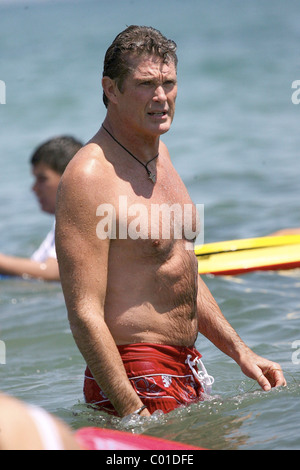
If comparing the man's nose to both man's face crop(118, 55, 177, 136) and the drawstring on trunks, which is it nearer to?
man's face crop(118, 55, 177, 136)

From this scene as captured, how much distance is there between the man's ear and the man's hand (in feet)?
4.24

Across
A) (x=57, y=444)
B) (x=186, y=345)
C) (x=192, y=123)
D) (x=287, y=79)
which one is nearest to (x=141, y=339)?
(x=186, y=345)

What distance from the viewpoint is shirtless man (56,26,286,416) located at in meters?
3.07

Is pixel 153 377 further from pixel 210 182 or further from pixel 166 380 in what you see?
pixel 210 182

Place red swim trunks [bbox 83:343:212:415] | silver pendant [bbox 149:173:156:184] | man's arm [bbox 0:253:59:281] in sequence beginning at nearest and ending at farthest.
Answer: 1. red swim trunks [bbox 83:343:212:415]
2. silver pendant [bbox 149:173:156:184]
3. man's arm [bbox 0:253:59:281]

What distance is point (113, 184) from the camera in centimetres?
318

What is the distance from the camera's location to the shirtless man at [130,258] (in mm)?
3066

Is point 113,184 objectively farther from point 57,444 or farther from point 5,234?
point 5,234

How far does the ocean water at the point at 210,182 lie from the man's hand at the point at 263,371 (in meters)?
0.20

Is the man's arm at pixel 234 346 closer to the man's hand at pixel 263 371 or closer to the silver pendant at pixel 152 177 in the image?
the man's hand at pixel 263 371

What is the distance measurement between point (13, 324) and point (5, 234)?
3508mm

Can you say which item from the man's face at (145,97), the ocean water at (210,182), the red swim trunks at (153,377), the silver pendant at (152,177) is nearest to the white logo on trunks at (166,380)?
the red swim trunks at (153,377)

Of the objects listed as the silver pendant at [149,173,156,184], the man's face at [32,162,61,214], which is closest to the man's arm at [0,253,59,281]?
the man's face at [32,162,61,214]
